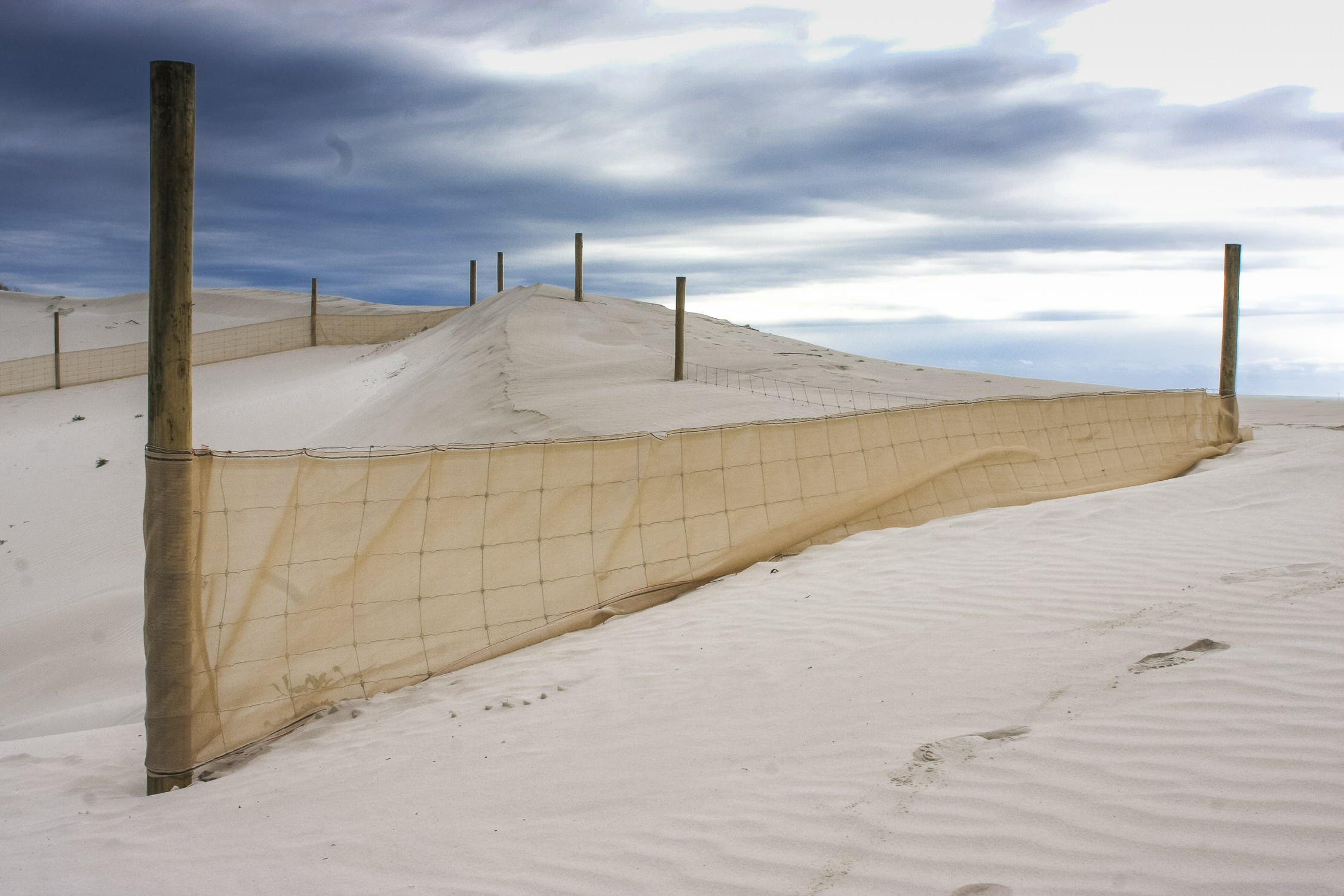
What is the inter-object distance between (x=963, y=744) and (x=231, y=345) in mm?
36771

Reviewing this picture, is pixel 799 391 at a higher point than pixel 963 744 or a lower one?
higher

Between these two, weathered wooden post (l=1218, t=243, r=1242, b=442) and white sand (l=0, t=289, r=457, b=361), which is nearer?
weathered wooden post (l=1218, t=243, r=1242, b=442)

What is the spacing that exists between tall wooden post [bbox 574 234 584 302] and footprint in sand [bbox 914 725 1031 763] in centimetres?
2396

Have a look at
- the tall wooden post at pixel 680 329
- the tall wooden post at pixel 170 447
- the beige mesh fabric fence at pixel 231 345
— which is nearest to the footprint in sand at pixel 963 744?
the tall wooden post at pixel 170 447

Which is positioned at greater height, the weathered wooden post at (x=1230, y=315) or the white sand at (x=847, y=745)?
the weathered wooden post at (x=1230, y=315)

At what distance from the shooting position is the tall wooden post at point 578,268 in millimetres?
26466

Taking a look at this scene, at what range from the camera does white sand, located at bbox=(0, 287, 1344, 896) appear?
3.13m

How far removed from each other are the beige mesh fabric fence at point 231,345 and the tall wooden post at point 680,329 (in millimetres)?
19920

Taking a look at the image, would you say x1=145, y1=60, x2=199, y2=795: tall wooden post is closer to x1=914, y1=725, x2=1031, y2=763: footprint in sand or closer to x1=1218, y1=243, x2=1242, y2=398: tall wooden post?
x1=914, y1=725, x2=1031, y2=763: footprint in sand

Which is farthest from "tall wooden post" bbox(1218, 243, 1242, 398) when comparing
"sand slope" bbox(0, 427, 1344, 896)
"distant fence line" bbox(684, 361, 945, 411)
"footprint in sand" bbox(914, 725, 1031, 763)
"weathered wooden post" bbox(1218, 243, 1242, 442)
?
"footprint in sand" bbox(914, 725, 1031, 763)

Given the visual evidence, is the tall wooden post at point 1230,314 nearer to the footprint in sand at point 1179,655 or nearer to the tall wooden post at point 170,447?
the footprint in sand at point 1179,655

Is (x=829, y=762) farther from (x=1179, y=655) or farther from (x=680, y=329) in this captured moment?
(x=680, y=329)

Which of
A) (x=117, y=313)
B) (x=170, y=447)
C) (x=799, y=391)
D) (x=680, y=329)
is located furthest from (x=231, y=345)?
(x=170, y=447)

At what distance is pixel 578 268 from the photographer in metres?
28.3
